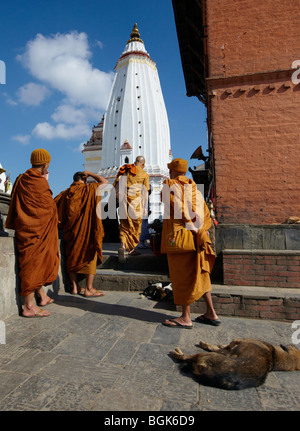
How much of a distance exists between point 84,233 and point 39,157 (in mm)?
1366

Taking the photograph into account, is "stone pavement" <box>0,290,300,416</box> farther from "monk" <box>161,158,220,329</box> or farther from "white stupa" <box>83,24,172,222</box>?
"white stupa" <box>83,24,172,222</box>

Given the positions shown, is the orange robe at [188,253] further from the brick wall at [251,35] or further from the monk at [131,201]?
the brick wall at [251,35]

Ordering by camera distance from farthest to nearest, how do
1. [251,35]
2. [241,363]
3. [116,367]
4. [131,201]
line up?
[251,35]
[131,201]
[116,367]
[241,363]

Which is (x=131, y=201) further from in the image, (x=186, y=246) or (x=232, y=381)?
(x=232, y=381)

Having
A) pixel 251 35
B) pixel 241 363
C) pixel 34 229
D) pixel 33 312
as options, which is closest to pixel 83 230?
pixel 34 229

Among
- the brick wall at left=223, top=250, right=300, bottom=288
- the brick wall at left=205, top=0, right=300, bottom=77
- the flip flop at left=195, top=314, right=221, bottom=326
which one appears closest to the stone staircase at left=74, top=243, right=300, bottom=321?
the brick wall at left=223, top=250, right=300, bottom=288

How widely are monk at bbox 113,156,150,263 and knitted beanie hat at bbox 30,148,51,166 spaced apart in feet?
7.16

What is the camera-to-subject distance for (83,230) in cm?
433

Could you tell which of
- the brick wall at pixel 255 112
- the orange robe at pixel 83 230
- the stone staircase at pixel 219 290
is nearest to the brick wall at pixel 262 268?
the stone staircase at pixel 219 290

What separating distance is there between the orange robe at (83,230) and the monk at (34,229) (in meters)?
0.72

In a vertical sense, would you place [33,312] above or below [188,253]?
below

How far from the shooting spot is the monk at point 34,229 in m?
3.31

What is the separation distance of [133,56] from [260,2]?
3456cm
